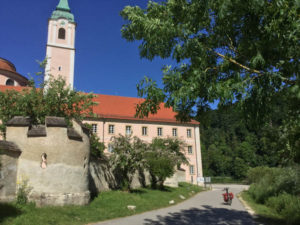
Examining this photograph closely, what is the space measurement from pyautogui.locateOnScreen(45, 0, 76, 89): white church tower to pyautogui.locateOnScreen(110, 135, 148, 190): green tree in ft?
70.1

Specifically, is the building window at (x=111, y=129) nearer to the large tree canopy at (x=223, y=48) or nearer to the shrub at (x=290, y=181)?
the shrub at (x=290, y=181)

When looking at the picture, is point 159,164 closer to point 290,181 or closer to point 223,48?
point 290,181

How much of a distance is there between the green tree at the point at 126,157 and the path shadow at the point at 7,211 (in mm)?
7531

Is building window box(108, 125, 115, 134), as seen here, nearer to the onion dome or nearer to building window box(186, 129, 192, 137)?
building window box(186, 129, 192, 137)

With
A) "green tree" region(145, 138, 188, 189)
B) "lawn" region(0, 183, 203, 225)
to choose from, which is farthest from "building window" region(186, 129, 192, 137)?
"lawn" region(0, 183, 203, 225)

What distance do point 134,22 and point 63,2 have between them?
42182 millimetres

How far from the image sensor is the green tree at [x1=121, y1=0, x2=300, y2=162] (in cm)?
542

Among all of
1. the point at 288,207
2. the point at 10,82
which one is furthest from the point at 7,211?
the point at 10,82

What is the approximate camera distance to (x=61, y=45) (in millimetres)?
38062

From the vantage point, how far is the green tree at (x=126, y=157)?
56.7ft

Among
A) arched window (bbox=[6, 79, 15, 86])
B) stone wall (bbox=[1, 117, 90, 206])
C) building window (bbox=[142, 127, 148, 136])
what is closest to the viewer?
stone wall (bbox=[1, 117, 90, 206])

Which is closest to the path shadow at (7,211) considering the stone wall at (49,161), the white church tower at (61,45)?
the stone wall at (49,161)

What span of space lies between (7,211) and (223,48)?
920cm

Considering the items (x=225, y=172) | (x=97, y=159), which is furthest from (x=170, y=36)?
(x=225, y=172)
